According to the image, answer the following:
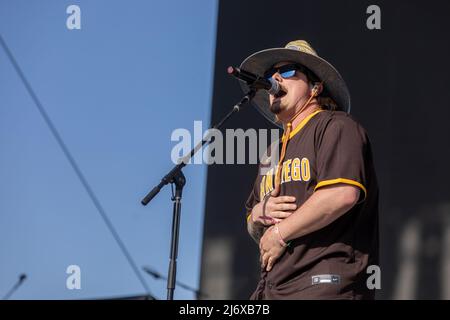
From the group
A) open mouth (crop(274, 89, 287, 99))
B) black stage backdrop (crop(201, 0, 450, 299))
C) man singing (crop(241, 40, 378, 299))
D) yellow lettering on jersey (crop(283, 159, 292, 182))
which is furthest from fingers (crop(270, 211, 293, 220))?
black stage backdrop (crop(201, 0, 450, 299))

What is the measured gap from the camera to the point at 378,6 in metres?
4.77

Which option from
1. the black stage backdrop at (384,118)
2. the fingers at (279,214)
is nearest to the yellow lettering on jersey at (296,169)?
the fingers at (279,214)

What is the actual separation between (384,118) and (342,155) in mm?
2276

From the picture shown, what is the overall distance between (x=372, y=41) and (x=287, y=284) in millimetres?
2682

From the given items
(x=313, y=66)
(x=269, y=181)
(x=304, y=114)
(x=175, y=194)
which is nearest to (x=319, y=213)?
(x=269, y=181)

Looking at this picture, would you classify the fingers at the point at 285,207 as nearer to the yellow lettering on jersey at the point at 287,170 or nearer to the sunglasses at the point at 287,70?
the yellow lettering on jersey at the point at 287,170

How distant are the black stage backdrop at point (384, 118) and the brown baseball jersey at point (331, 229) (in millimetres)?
1898

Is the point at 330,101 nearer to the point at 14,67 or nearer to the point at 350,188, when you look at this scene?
the point at 350,188

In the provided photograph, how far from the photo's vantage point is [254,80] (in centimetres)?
278

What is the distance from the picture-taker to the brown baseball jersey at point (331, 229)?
238 cm

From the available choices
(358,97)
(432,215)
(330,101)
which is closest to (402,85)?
(358,97)

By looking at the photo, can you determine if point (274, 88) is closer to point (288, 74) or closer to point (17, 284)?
point (288, 74)

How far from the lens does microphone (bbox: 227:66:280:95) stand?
274 cm

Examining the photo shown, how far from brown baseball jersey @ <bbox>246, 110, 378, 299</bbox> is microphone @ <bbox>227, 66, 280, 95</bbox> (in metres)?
0.28
